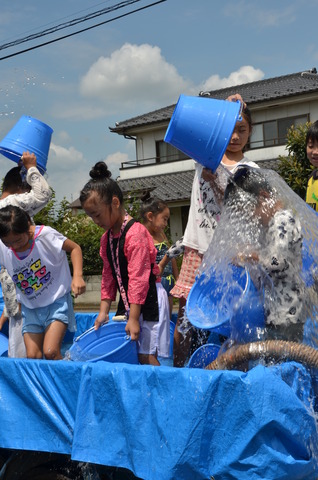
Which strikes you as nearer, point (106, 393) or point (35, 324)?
point (106, 393)

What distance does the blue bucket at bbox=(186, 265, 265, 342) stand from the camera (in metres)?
2.83

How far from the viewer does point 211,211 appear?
11.6 feet

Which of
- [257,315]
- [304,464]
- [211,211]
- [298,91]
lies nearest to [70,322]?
[211,211]

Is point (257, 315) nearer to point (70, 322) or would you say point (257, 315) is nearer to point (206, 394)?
point (206, 394)

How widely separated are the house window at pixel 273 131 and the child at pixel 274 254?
17182 millimetres

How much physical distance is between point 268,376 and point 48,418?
1.13 metres

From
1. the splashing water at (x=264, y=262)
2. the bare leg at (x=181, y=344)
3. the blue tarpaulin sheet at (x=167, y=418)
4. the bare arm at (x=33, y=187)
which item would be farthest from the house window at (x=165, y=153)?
the blue tarpaulin sheet at (x=167, y=418)

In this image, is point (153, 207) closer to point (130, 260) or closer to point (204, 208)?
point (204, 208)

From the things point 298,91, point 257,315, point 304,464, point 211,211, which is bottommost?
point 304,464

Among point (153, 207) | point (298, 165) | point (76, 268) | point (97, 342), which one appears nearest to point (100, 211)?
point (76, 268)

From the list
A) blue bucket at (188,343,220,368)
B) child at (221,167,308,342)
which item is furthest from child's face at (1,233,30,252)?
child at (221,167,308,342)

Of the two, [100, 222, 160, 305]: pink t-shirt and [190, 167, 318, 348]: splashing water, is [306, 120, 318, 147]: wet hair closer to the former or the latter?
[190, 167, 318, 348]: splashing water

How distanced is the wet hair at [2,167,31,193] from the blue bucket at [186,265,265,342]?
1.79 metres

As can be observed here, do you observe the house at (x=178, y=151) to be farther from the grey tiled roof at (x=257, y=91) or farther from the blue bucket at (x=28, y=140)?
the blue bucket at (x=28, y=140)
